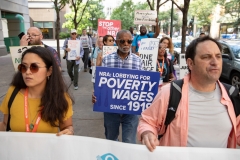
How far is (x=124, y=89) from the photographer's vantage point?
3.09 metres

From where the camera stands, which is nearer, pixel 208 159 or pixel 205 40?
pixel 208 159

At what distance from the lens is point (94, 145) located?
1.79m

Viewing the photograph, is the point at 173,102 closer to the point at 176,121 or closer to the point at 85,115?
the point at 176,121

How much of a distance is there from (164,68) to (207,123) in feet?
9.10

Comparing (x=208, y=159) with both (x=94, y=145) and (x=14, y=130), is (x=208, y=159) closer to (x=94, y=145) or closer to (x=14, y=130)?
(x=94, y=145)

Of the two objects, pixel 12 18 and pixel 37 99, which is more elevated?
pixel 12 18

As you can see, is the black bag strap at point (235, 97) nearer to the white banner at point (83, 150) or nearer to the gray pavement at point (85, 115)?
the white banner at point (83, 150)

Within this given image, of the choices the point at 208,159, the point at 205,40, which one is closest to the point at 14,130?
the point at 208,159

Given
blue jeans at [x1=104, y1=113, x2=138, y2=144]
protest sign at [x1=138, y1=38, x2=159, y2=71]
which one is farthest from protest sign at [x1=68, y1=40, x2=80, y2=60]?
blue jeans at [x1=104, y1=113, x2=138, y2=144]

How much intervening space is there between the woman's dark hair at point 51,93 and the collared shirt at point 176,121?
70 cm

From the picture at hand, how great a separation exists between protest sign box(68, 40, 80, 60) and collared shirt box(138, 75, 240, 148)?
6.24 metres

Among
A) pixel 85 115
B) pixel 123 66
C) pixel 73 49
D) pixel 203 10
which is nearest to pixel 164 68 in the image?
pixel 123 66

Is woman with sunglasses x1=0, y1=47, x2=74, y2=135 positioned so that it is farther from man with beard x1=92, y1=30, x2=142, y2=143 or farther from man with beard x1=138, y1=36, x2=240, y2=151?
man with beard x1=92, y1=30, x2=142, y2=143

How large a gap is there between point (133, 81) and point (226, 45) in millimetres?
7125
